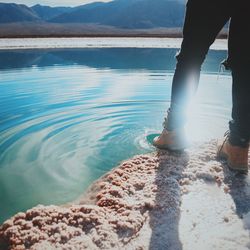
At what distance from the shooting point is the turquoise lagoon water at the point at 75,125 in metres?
2.50

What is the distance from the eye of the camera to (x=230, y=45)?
84.3 inches

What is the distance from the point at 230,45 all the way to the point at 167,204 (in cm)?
104

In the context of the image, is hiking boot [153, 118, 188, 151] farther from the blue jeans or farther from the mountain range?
the mountain range

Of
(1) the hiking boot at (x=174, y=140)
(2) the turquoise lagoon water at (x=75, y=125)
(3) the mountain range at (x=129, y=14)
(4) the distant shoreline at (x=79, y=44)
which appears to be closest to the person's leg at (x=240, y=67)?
(1) the hiking boot at (x=174, y=140)

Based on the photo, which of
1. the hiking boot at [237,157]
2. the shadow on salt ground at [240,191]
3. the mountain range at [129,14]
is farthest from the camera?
the mountain range at [129,14]

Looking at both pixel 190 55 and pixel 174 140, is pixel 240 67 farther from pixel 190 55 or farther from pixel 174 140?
pixel 174 140

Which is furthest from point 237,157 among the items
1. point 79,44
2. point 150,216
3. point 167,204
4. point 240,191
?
point 79,44

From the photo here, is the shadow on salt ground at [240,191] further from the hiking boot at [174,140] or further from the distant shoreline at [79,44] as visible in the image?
the distant shoreline at [79,44]

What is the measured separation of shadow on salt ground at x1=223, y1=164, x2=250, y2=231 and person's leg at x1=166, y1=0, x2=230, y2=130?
0.50 m

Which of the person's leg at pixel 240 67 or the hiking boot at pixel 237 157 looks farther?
the hiking boot at pixel 237 157

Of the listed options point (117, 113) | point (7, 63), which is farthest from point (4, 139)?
point (7, 63)

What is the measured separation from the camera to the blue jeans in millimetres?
2055

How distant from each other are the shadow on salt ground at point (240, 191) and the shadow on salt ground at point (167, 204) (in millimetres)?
294

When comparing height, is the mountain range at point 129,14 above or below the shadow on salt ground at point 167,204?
above
